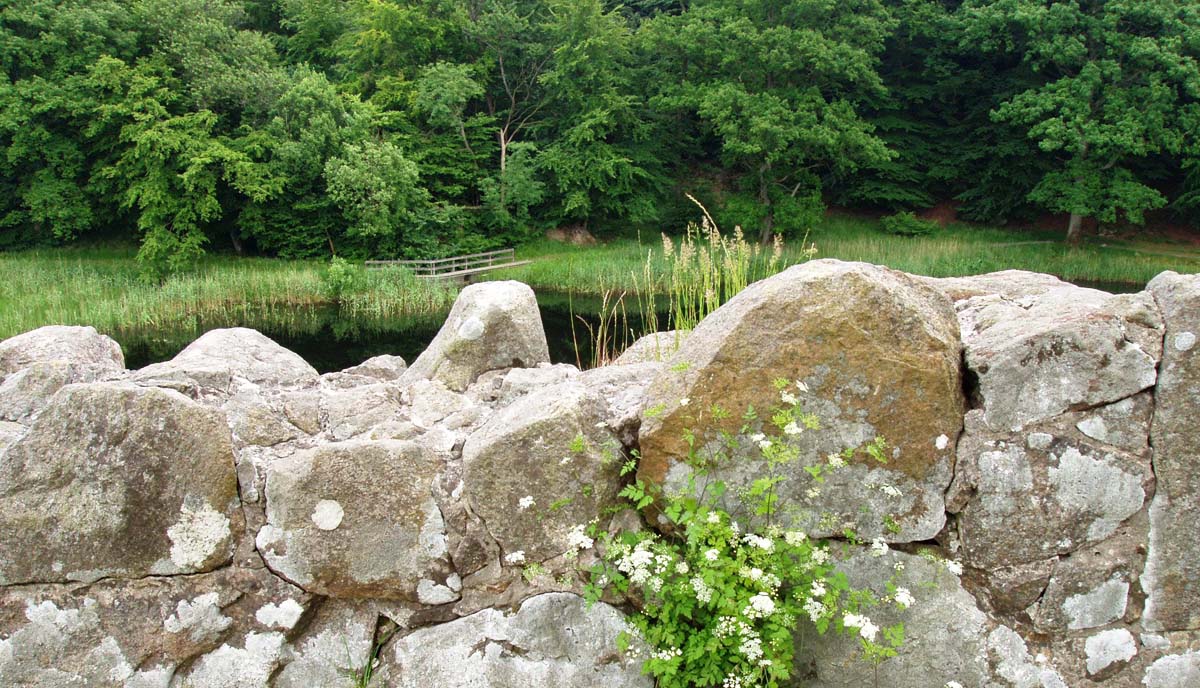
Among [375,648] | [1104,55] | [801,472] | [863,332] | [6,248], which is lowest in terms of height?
[6,248]

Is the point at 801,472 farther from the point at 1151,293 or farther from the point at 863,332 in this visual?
the point at 1151,293

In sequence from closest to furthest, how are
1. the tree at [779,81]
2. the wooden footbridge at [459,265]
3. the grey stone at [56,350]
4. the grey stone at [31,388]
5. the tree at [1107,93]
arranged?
the grey stone at [31,388] → the grey stone at [56,350] → the wooden footbridge at [459,265] → the tree at [1107,93] → the tree at [779,81]

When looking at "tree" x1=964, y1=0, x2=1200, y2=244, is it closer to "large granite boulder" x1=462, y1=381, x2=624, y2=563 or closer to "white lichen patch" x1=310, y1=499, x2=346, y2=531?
"large granite boulder" x1=462, y1=381, x2=624, y2=563

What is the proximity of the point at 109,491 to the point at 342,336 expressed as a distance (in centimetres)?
1490

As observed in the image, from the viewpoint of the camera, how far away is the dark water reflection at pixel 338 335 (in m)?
15.2

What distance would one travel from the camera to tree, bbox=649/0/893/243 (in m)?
26.6

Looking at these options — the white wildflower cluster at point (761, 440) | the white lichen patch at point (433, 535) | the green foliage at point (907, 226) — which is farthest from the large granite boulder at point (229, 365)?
the green foliage at point (907, 226)

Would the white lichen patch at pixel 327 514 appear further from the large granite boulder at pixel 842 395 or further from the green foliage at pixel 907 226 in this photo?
the green foliage at pixel 907 226

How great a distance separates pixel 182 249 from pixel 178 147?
2968 mm

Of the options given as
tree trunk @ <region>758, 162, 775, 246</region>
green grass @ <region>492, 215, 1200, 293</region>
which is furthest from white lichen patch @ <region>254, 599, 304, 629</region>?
tree trunk @ <region>758, 162, 775, 246</region>

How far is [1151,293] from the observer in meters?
2.88

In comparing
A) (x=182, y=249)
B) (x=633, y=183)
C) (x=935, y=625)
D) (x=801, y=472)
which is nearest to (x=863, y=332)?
(x=801, y=472)

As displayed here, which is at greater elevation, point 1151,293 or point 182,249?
point 1151,293

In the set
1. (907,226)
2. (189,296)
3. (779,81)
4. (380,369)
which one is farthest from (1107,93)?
(380,369)
